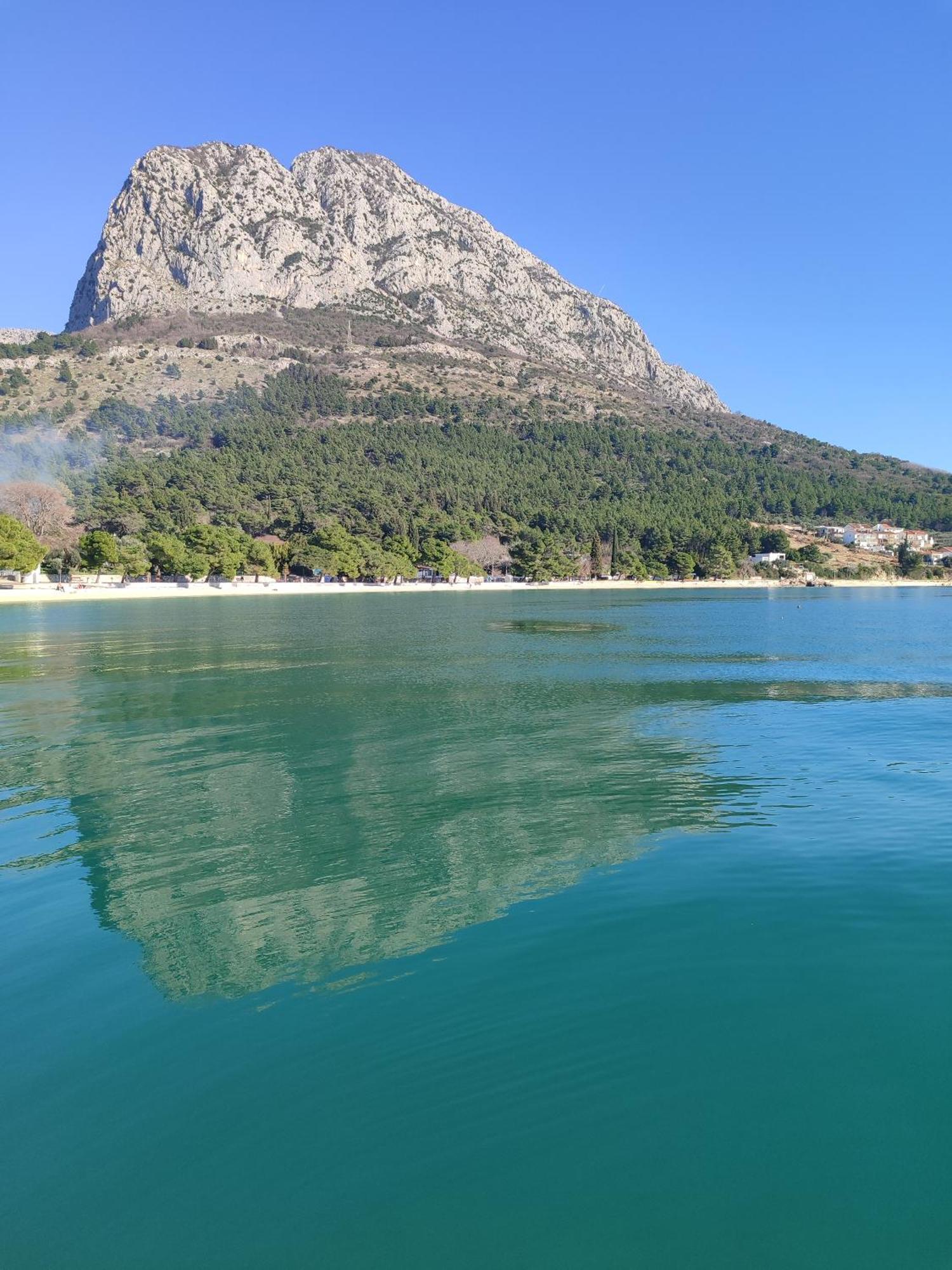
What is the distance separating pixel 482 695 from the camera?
2969cm

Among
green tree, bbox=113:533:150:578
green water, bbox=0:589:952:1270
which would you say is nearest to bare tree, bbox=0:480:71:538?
green tree, bbox=113:533:150:578

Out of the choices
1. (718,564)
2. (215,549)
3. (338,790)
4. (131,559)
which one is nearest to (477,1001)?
(338,790)

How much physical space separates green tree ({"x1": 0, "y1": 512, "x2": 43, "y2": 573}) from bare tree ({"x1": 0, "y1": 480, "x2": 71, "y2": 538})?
87.8 ft

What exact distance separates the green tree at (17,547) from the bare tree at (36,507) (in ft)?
87.8

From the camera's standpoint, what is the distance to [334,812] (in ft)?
50.7

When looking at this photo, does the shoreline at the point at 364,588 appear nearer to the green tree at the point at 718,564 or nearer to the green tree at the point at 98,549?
the green tree at the point at 718,564

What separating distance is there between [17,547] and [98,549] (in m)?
17.9

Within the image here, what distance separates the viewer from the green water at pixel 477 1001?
5.64 meters

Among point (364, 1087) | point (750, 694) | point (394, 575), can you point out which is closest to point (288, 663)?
point (750, 694)

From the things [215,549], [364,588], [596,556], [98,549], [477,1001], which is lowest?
[477,1001]

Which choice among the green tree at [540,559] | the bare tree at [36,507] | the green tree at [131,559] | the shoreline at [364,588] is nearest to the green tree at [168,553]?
the green tree at [131,559]

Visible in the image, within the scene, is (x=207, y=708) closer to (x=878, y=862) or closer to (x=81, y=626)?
(x=878, y=862)

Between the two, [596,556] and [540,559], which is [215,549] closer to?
[540,559]

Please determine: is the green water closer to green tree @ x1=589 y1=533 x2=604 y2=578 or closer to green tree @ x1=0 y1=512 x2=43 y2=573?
green tree @ x1=0 y1=512 x2=43 y2=573
